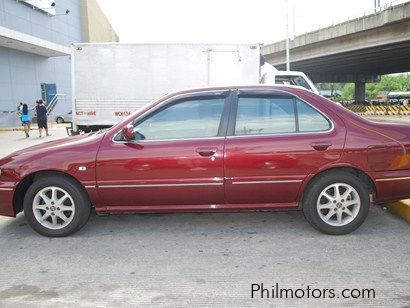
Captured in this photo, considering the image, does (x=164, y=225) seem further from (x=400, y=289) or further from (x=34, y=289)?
(x=400, y=289)

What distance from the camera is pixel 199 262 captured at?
398 cm

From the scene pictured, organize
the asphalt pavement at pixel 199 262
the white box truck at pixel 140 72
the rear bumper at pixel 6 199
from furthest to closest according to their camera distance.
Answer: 1. the white box truck at pixel 140 72
2. the rear bumper at pixel 6 199
3. the asphalt pavement at pixel 199 262

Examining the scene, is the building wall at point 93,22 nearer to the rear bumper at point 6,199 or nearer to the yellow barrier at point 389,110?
the yellow barrier at point 389,110

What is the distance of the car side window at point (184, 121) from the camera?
4586 mm

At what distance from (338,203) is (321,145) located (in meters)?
0.65

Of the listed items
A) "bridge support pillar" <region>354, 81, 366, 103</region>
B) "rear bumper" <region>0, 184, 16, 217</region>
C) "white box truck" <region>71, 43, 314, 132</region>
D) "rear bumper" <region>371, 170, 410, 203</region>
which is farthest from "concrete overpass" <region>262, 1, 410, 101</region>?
"rear bumper" <region>0, 184, 16, 217</region>

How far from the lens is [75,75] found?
38.4 ft

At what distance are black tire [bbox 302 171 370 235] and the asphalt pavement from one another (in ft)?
0.38

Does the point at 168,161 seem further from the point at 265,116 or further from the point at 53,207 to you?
the point at 53,207

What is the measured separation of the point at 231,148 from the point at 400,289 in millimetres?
1998

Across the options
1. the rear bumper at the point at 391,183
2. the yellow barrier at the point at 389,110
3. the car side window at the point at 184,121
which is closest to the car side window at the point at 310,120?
the rear bumper at the point at 391,183

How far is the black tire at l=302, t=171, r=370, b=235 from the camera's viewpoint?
4.52 metres

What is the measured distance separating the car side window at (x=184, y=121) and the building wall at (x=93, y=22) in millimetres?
40385

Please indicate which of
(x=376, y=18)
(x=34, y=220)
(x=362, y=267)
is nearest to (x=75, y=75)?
(x=34, y=220)
